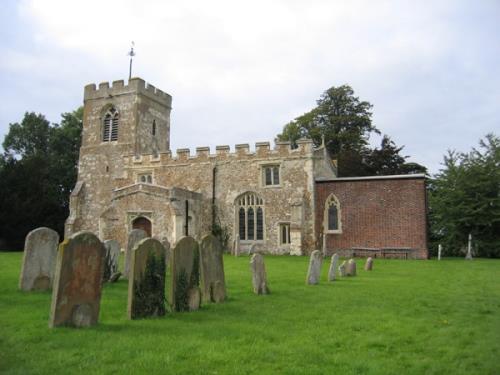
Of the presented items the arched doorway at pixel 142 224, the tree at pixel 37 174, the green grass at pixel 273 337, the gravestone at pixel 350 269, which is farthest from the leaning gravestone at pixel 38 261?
the tree at pixel 37 174

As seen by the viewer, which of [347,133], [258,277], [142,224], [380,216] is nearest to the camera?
[258,277]

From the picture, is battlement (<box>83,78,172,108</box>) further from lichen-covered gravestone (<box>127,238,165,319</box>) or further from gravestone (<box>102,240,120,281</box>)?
lichen-covered gravestone (<box>127,238,165,319</box>)

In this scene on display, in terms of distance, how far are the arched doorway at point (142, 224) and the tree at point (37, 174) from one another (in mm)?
10506

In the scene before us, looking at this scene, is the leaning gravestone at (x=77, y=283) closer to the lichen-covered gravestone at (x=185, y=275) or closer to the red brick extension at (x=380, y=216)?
the lichen-covered gravestone at (x=185, y=275)

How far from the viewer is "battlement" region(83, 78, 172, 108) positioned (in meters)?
30.1

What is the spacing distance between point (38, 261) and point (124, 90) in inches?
900

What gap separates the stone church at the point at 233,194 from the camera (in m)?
23.7

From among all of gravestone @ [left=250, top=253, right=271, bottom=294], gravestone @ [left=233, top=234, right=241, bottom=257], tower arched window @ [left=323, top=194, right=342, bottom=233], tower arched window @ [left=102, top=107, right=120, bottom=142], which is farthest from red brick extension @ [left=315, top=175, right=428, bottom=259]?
gravestone @ [left=250, top=253, right=271, bottom=294]

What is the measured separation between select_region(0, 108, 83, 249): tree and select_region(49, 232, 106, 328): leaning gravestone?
27.3 m

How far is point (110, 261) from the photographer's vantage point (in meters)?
11.4

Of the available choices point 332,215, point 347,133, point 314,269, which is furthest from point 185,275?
point 347,133

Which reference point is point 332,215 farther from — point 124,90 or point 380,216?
point 124,90

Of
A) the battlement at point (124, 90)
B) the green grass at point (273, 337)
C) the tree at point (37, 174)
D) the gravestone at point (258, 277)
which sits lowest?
the green grass at point (273, 337)

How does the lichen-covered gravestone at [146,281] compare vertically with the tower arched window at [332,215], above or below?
below
